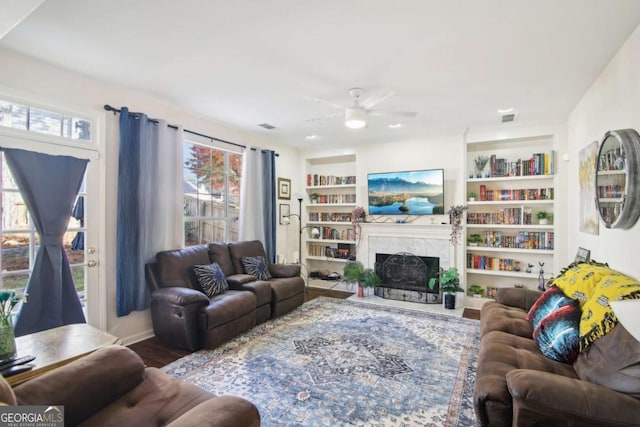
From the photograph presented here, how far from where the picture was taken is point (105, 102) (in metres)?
3.08

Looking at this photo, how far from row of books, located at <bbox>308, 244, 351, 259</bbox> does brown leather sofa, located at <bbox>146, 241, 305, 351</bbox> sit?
146 centimetres

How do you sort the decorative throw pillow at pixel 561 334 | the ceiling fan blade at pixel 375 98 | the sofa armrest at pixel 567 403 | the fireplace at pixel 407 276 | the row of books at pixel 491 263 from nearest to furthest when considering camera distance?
1. the sofa armrest at pixel 567 403
2. the decorative throw pillow at pixel 561 334
3. the ceiling fan blade at pixel 375 98
4. the row of books at pixel 491 263
5. the fireplace at pixel 407 276

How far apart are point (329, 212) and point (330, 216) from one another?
15 cm

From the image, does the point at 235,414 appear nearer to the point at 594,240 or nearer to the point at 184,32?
the point at 184,32

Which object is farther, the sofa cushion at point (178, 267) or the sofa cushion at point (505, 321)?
the sofa cushion at point (178, 267)

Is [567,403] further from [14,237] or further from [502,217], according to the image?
[14,237]

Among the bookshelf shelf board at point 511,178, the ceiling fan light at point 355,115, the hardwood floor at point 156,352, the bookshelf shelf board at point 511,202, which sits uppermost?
the ceiling fan light at point 355,115

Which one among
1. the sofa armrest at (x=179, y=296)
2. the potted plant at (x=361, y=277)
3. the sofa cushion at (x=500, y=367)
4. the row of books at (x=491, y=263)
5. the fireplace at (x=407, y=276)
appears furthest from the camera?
the potted plant at (x=361, y=277)

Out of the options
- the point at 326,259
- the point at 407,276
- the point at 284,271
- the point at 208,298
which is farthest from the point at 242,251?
the point at 407,276

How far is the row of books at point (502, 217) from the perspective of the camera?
4395mm

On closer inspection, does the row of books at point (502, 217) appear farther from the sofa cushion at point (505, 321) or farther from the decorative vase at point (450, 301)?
the sofa cushion at point (505, 321)

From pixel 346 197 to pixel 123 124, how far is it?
370 centimetres

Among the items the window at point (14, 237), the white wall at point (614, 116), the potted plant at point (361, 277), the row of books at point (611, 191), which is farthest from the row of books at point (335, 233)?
the window at point (14, 237)

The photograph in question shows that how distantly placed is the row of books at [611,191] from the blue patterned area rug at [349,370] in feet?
5.73
